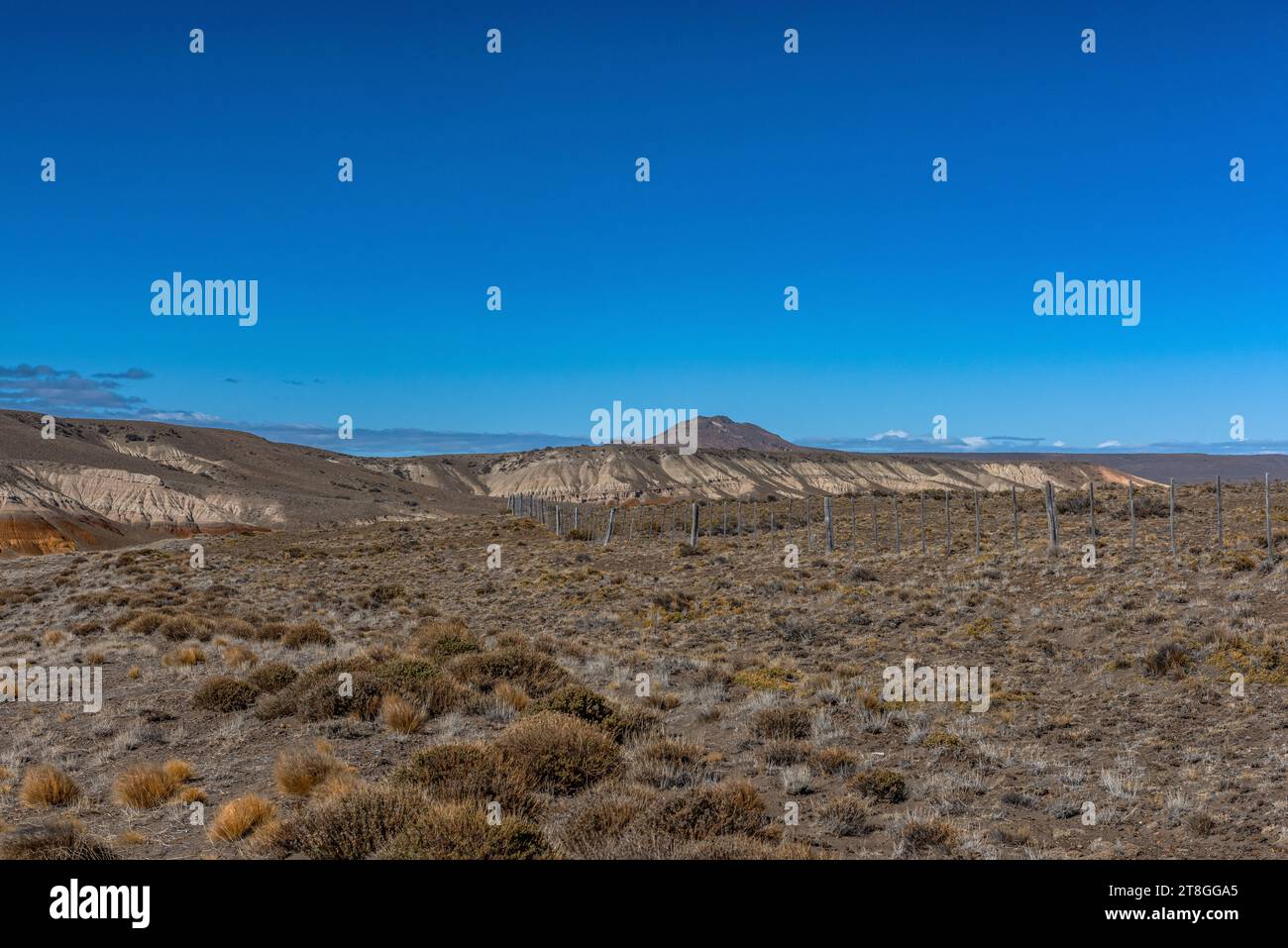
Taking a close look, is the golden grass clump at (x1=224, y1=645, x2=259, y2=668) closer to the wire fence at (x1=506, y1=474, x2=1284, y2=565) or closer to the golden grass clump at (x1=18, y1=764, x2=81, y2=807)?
the golden grass clump at (x1=18, y1=764, x2=81, y2=807)

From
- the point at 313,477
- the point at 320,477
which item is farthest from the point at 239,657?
the point at 320,477

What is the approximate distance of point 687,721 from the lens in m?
12.0

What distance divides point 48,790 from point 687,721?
295 inches

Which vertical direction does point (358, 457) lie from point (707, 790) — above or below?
above

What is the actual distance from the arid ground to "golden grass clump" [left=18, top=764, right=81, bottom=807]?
37 mm

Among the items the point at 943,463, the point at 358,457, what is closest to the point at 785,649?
the point at 358,457

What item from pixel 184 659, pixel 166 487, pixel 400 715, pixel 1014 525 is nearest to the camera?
pixel 400 715

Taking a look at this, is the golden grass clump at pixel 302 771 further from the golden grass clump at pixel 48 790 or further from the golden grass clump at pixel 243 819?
the golden grass clump at pixel 48 790

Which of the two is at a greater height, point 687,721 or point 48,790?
point 48,790

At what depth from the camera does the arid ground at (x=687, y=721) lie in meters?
7.21

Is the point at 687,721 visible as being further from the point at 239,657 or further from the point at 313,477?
the point at 313,477

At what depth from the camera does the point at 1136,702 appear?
40.0 ft
